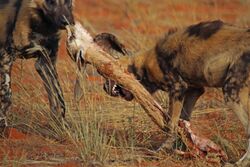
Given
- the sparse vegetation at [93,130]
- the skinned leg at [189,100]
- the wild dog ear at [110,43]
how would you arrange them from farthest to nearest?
the skinned leg at [189,100]
the wild dog ear at [110,43]
the sparse vegetation at [93,130]

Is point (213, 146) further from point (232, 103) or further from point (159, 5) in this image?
point (159, 5)

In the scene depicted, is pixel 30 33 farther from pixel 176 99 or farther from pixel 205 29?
pixel 205 29

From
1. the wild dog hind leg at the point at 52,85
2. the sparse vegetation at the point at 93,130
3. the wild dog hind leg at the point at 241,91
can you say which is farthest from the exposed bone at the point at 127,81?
the wild dog hind leg at the point at 52,85

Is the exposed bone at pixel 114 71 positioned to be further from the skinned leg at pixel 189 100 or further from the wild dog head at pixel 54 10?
the wild dog head at pixel 54 10

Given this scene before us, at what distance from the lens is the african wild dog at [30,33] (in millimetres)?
7051

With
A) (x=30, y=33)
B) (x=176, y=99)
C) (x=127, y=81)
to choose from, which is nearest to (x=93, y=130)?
(x=127, y=81)

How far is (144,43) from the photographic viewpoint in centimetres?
930

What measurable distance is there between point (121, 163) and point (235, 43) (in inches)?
51.8

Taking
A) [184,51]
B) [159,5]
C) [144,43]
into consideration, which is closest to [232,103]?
[184,51]

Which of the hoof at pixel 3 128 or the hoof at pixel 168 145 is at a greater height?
the hoof at pixel 3 128

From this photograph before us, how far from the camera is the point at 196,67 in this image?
20.3ft

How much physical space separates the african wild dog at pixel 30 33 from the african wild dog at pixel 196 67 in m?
0.78

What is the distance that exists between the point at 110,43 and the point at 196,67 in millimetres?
834

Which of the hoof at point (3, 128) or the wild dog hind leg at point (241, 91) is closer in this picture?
the wild dog hind leg at point (241, 91)
